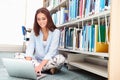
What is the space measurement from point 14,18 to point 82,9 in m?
3.70

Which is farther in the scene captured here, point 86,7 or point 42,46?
point 42,46

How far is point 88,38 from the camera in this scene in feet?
6.51

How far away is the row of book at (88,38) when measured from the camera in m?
1.76

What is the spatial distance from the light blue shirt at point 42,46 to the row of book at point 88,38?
0.23 m

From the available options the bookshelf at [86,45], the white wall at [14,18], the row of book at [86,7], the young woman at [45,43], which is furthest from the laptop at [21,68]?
the white wall at [14,18]

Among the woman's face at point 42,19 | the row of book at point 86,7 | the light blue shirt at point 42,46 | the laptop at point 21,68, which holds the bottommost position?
the laptop at point 21,68

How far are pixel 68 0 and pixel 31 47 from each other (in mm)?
917

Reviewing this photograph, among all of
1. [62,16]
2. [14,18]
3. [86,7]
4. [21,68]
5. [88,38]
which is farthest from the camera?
[14,18]

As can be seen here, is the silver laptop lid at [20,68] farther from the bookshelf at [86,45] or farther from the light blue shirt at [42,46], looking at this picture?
the bookshelf at [86,45]

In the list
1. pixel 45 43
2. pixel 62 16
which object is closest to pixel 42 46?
pixel 45 43

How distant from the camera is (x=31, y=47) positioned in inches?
91.5

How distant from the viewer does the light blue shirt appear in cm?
221

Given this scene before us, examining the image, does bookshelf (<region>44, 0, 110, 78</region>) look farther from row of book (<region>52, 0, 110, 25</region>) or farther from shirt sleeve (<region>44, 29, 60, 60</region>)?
shirt sleeve (<region>44, 29, 60, 60</region>)

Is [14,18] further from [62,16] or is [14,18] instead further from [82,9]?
[82,9]
